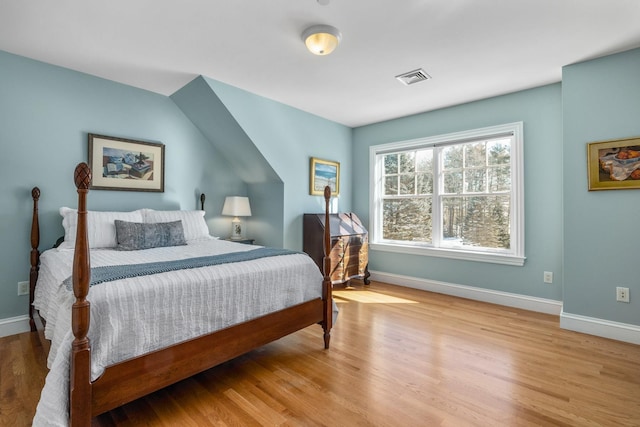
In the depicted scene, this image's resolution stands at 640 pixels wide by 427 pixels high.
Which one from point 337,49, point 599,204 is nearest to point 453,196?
point 599,204

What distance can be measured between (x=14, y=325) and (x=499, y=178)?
508cm

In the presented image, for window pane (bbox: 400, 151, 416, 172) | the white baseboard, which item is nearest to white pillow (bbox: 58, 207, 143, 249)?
the white baseboard

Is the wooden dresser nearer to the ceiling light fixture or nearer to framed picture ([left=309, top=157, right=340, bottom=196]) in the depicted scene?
framed picture ([left=309, top=157, right=340, bottom=196])

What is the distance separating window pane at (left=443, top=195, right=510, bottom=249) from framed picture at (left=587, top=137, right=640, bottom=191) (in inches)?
36.8

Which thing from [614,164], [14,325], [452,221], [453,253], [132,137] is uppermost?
[132,137]

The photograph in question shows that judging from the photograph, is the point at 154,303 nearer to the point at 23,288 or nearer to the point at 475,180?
the point at 23,288

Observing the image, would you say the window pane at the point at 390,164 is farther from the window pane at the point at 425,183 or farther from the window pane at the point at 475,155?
the window pane at the point at 475,155

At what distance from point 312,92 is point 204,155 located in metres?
1.61

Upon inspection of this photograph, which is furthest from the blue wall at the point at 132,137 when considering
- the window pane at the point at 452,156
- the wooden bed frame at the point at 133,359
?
the wooden bed frame at the point at 133,359

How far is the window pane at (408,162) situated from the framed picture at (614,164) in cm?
199

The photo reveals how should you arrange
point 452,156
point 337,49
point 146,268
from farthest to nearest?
1. point 452,156
2. point 337,49
3. point 146,268

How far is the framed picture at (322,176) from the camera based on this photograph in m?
4.31

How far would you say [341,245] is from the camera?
13.2 feet

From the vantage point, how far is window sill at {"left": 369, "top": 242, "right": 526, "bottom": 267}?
3.49 metres
